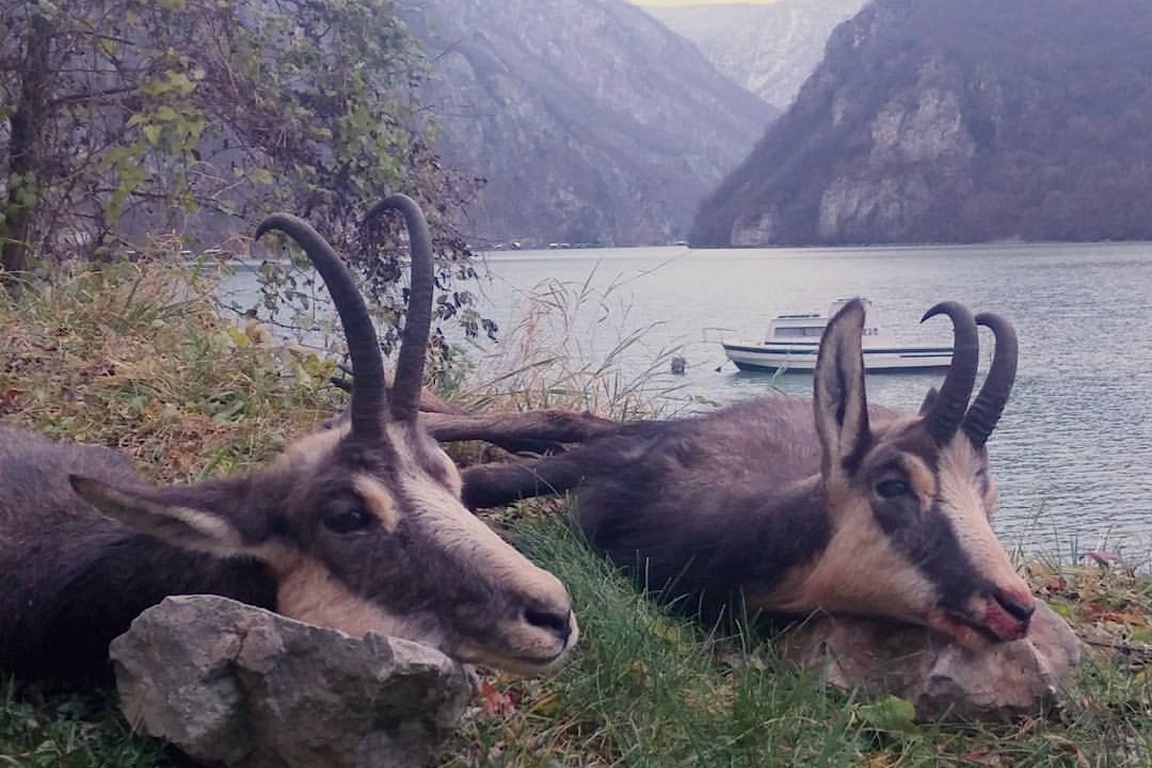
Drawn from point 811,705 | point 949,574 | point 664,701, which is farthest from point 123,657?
point 949,574

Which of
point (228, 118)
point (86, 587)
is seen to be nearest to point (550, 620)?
point (86, 587)

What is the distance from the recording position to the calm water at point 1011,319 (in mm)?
9711

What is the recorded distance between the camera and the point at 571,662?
4.15 metres

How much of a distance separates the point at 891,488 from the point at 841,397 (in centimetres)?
38

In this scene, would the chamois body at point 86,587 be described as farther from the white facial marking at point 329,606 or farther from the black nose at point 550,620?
the black nose at point 550,620

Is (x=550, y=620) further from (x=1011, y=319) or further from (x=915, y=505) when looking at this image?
(x=1011, y=319)

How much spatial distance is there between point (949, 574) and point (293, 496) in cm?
208

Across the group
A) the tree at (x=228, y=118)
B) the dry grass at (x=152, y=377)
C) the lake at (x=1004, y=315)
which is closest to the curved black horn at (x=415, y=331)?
the dry grass at (x=152, y=377)

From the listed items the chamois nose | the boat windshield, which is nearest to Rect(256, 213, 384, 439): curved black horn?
the chamois nose

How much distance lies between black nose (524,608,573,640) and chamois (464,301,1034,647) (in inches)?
56.9

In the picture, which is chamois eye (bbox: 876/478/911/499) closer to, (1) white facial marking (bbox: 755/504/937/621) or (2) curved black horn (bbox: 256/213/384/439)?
(1) white facial marking (bbox: 755/504/937/621)

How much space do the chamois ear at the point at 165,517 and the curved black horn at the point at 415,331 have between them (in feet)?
2.05

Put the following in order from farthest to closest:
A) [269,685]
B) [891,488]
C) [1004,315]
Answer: [1004,315], [891,488], [269,685]

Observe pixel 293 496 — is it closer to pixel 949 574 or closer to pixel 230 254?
pixel 949 574
